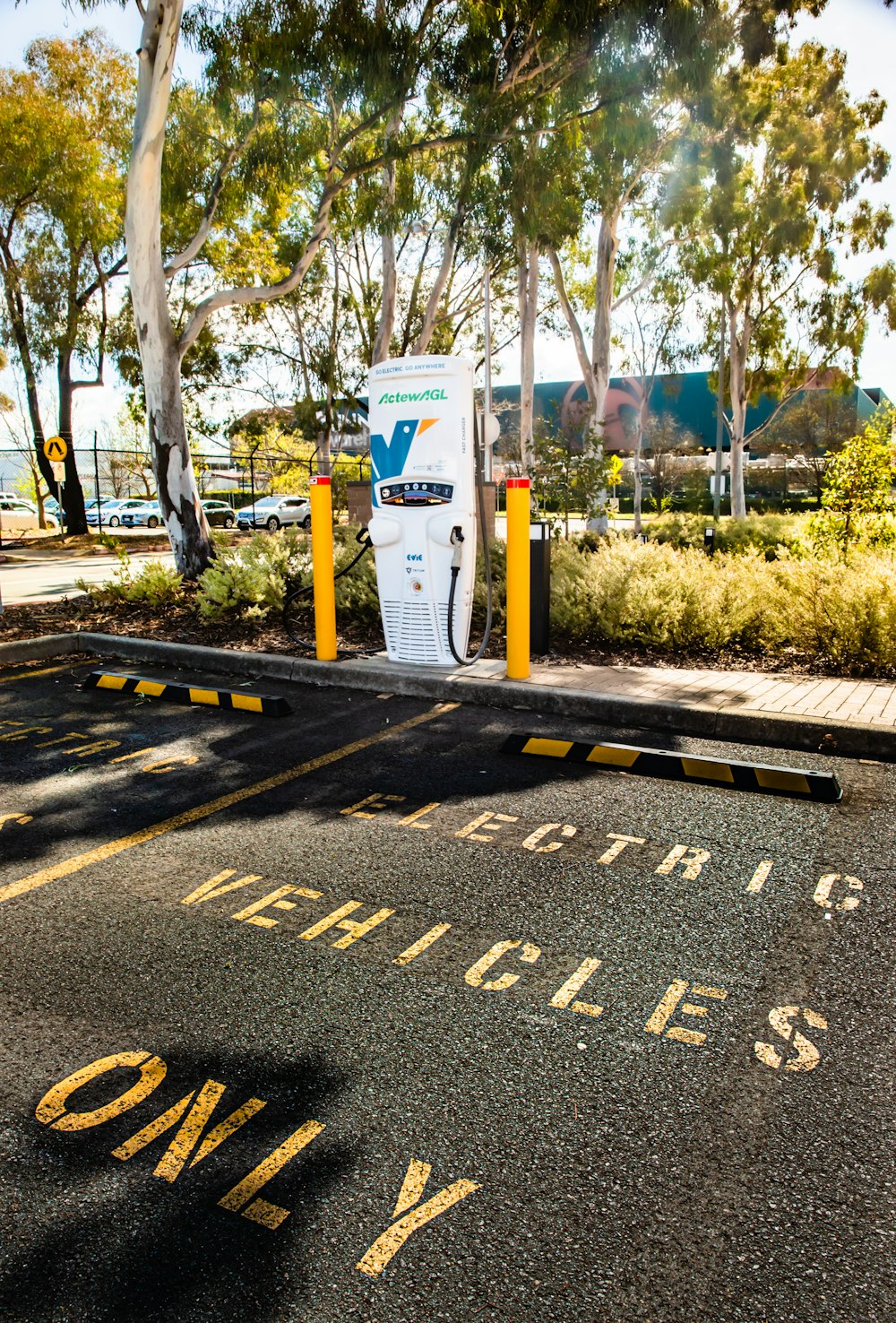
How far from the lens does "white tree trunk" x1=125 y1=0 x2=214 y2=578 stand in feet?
35.8

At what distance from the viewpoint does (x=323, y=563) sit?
311 inches

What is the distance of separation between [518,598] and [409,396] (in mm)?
1807

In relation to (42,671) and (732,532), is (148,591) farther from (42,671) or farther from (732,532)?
(732,532)

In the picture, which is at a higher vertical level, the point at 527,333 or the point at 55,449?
the point at 527,333

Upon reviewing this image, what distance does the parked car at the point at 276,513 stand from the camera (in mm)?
38094

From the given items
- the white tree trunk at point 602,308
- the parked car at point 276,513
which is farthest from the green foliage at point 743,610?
the parked car at point 276,513

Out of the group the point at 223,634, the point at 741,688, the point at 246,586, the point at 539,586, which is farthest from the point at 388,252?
the point at 741,688

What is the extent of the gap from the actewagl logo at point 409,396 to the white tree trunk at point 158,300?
5.43m

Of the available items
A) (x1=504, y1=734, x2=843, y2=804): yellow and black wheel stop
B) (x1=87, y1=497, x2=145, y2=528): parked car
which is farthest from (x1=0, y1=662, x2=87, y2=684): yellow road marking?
(x1=87, y1=497, x2=145, y2=528): parked car

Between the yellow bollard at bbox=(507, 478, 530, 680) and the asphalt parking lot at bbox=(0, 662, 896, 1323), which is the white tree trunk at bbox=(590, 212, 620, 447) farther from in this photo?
the asphalt parking lot at bbox=(0, 662, 896, 1323)

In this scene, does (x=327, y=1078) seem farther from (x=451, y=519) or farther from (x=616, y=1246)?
(x=451, y=519)

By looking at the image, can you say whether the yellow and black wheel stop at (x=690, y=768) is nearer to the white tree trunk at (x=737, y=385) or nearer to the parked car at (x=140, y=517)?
the white tree trunk at (x=737, y=385)

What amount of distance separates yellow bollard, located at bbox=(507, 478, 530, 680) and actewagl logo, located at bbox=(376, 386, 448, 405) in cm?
92

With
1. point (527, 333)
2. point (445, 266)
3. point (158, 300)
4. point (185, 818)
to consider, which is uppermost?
point (445, 266)
